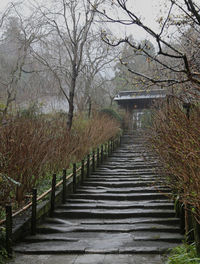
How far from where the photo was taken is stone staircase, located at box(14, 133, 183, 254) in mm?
5793

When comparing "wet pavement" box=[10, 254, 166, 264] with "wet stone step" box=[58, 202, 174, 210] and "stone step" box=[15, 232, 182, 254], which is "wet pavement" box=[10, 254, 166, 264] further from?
"wet stone step" box=[58, 202, 174, 210]

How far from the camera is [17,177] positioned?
6.97 m

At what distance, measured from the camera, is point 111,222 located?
738 centimetres

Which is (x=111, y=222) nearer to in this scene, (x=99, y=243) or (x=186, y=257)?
(x=99, y=243)

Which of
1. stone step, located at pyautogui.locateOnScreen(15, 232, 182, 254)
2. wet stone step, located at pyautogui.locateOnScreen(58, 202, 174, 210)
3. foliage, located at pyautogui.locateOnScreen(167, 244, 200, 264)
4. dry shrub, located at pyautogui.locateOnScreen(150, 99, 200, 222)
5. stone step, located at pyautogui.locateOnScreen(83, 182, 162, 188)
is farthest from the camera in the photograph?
stone step, located at pyautogui.locateOnScreen(83, 182, 162, 188)

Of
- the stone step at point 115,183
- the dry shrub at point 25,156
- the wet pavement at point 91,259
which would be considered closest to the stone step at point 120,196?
the stone step at point 115,183

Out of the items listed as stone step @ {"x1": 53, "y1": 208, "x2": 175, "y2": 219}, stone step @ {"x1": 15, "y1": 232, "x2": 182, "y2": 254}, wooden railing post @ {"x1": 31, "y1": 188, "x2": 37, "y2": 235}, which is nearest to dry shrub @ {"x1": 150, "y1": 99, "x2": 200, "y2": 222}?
stone step @ {"x1": 15, "y1": 232, "x2": 182, "y2": 254}

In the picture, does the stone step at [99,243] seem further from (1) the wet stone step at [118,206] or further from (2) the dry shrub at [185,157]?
(1) the wet stone step at [118,206]

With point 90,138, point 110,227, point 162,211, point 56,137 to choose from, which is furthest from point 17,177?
point 90,138

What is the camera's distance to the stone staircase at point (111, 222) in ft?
19.0

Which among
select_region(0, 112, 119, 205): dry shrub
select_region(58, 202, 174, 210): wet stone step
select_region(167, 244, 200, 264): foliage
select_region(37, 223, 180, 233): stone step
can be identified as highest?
select_region(0, 112, 119, 205): dry shrub

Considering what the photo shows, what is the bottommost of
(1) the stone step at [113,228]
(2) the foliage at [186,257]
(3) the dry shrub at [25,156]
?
(1) the stone step at [113,228]

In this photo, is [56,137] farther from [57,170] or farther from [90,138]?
[90,138]

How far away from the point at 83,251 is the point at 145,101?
24.1m
